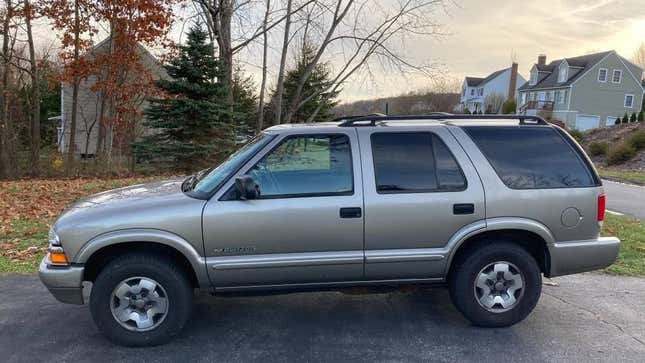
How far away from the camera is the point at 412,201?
3.72m

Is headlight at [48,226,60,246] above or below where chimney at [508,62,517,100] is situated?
below

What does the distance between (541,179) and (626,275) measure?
2582 mm

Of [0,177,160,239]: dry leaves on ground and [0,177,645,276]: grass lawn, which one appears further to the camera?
[0,177,160,239]: dry leaves on ground

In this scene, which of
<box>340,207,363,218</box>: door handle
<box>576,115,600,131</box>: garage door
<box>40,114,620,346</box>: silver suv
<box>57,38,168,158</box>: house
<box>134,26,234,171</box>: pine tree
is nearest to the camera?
<box>40,114,620,346</box>: silver suv

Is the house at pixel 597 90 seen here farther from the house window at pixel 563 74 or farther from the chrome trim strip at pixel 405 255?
the chrome trim strip at pixel 405 255

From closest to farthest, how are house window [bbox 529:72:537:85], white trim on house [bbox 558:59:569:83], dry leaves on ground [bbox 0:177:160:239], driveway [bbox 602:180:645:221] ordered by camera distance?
1. dry leaves on ground [bbox 0:177:160:239]
2. driveway [bbox 602:180:645:221]
3. white trim on house [bbox 558:59:569:83]
4. house window [bbox 529:72:537:85]

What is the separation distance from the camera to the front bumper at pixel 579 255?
3898 mm

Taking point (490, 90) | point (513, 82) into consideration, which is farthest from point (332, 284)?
point (490, 90)

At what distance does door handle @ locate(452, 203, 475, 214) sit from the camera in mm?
3754

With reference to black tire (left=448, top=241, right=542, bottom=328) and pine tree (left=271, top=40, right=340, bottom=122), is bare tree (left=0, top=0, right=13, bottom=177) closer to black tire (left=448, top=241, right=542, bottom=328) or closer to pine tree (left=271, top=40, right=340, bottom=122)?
pine tree (left=271, top=40, right=340, bottom=122)

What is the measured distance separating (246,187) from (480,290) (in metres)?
2.18

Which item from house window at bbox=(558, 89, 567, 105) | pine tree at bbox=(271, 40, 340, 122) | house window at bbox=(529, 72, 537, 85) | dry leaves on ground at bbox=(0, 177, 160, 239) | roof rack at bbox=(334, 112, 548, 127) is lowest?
dry leaves on ground at bbox=(0, 177, 160, 239)

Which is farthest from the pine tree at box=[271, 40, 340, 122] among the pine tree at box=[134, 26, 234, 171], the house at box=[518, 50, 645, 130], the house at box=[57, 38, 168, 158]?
the house at box=[518, 50, 645, 130]

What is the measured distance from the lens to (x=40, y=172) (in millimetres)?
16953
